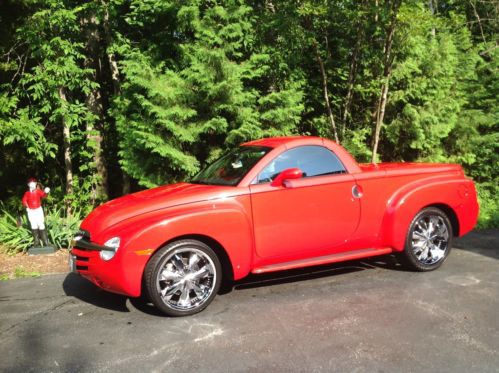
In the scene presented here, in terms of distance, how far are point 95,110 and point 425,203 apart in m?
7.15

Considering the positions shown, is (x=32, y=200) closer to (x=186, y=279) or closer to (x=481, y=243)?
(x=186, y=279)

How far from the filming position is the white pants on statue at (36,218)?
23.7ft

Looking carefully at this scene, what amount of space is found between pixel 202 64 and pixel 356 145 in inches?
150

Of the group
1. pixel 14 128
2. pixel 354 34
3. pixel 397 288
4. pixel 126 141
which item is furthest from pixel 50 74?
pixel 397 288

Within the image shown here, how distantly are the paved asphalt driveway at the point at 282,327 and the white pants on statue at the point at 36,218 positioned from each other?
1.86 metres

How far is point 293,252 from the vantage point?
4793mm

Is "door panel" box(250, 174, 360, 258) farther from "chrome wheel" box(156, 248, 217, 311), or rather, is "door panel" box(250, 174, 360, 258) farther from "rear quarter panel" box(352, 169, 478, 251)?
"chrome wheel" box(156, 248, 217, 311)

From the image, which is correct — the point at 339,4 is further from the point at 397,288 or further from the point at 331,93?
the point at 397,288

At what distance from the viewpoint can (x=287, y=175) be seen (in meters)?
4.65

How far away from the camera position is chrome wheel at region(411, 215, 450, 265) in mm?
5430

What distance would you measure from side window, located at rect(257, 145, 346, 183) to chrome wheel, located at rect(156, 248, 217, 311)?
106cm

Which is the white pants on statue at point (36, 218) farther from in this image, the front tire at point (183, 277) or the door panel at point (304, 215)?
the door panel at point (304, 215)

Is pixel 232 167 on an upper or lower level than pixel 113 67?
lower

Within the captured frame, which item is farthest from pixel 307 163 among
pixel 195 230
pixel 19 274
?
pixel 19 274
